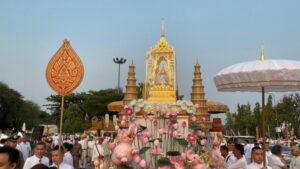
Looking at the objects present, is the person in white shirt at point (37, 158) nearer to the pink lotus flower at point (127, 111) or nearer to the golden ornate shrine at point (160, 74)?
the pink lotus flower at point (127, 111)

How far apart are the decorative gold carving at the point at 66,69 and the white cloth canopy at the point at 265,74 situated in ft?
8.22

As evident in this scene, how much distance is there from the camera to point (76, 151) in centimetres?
1598

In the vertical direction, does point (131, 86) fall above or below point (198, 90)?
above

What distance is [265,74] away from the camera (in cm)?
571

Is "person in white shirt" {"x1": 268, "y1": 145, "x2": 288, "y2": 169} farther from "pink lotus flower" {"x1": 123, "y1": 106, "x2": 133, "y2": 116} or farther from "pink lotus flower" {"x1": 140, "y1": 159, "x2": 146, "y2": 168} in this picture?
"pink lotus flower" {"x1": 140, "y1": 159, "x2": 146, "y2": 168}

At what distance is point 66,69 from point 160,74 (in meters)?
20.3

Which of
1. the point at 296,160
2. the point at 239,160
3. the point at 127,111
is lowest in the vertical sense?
the point at 296,160

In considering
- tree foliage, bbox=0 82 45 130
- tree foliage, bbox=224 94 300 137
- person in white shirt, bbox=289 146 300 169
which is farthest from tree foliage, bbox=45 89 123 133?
person in white shirt, bbox=289 146 300 169

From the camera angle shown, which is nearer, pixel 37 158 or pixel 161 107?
pixel 161 107

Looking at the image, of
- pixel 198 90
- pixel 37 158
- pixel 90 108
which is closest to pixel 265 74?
pixel 37 158

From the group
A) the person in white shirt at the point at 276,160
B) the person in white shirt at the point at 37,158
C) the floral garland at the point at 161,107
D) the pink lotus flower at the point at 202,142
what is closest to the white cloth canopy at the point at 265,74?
the floral garland at the point at 161,107

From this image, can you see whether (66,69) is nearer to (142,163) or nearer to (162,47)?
(142,163)

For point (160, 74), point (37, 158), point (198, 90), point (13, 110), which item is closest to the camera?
point (37, 158)

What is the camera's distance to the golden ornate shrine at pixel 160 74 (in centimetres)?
2670
